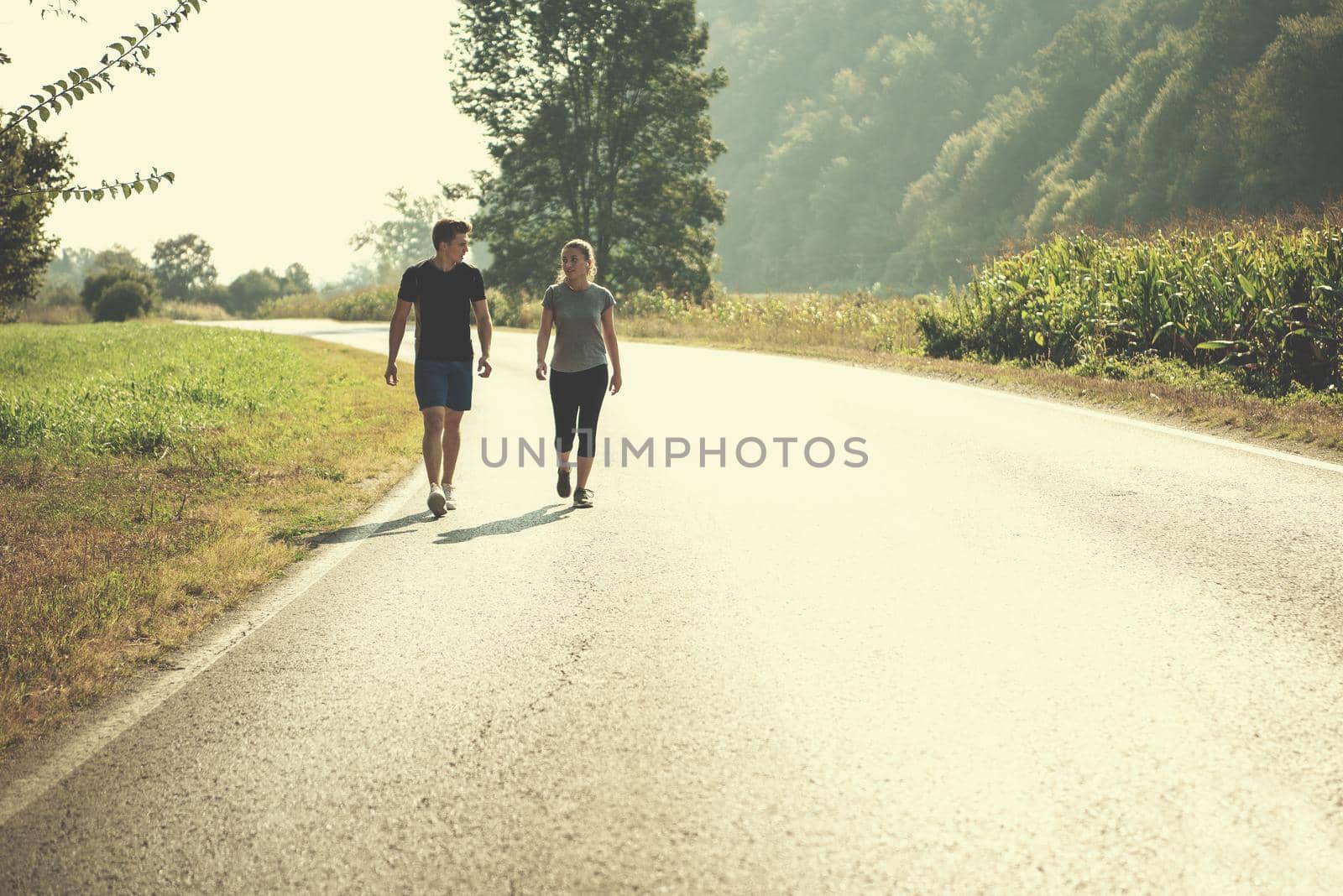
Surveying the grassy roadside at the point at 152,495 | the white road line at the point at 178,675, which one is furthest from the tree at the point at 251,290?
the white road line at the point at 178,675

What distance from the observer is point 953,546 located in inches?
243

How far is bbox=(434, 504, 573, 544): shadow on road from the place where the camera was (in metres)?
6.96

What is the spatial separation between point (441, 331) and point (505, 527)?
1.66 m

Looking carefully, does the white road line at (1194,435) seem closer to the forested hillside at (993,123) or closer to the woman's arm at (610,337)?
the woman's arm at (610,337)

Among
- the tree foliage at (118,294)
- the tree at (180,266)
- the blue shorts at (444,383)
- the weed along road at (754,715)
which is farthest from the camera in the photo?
the tree at (180,266)

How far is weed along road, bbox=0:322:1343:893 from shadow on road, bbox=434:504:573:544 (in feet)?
0.20

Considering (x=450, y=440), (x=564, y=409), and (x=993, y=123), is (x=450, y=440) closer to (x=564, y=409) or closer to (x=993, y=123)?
(x=564, y=409)

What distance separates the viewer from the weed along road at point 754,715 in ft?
9.29

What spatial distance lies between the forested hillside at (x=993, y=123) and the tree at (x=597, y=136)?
18.4 meters

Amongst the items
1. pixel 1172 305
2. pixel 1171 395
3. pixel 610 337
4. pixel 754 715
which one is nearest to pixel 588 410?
pixel 610 337

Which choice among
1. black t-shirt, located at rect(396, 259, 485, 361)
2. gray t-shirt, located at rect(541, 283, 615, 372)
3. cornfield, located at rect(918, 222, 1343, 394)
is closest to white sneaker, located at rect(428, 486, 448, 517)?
black t-shirt, located at rect(396, 259, 485, 361)

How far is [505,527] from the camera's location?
729 cm

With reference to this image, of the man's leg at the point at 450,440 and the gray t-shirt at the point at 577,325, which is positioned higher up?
the gray t-shirt at the point at 577,325

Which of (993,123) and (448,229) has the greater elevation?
(993,123)
